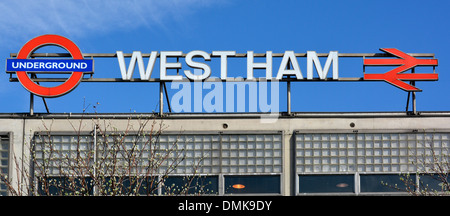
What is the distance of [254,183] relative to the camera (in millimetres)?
28547

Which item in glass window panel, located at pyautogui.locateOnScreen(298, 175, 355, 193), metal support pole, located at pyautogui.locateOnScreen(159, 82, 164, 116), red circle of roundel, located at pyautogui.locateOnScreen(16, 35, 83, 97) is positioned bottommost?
glass window panel, located at pyautogui.locateOnScreen(298, 175, 355, 193)

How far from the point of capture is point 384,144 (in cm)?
2878

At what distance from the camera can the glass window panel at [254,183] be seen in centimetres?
2850

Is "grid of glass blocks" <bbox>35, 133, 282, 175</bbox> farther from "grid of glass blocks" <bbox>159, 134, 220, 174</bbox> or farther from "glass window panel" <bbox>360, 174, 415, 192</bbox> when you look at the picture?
"glass window panel" <bbox>360, 174, 415, 192</bbox>

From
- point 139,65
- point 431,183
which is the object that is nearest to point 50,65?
point 139,65

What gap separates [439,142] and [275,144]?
24.7 feet

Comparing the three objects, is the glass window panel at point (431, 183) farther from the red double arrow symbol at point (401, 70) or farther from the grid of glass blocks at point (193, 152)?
the grid of glass blocks at point (193, 152)

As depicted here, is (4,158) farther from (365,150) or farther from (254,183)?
(365,150)

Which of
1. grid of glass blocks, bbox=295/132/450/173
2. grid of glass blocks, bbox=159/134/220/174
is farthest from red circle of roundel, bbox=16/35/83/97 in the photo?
grid of glass blocks, bbox=295/132/450/173

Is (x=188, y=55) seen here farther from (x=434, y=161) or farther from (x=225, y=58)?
(x=434, y=161)

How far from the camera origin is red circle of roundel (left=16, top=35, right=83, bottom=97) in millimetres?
30141

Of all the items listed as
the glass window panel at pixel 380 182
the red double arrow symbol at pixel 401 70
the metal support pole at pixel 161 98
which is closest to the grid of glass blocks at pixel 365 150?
the glass window panel at pixel 380 182

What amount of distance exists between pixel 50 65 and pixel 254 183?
11.5 metres

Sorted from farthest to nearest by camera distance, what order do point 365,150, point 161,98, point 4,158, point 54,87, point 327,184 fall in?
point 54,87
point 161,98
point 4,158
point 365,150
point 327,184
